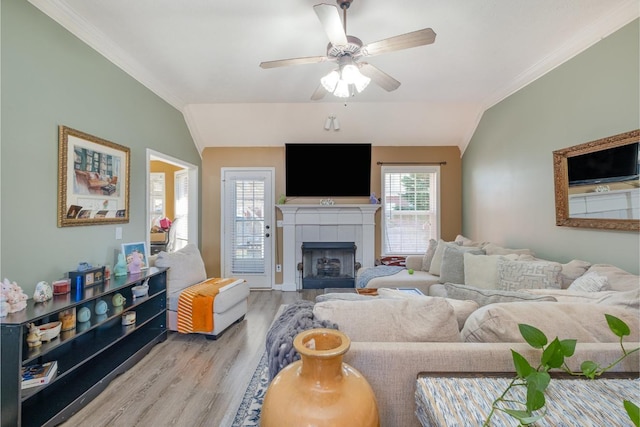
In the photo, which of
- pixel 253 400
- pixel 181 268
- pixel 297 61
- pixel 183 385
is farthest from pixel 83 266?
pixel 297 61

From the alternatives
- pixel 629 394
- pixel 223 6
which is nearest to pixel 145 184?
pixel 223 6

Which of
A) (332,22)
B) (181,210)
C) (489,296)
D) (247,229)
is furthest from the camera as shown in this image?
(181,210)

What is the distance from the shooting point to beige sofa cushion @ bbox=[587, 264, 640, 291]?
1791 mm

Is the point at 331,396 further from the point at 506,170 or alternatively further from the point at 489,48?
the point at 506,170

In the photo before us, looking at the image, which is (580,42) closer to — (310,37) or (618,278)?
(618,278)

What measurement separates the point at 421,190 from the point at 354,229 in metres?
1.33

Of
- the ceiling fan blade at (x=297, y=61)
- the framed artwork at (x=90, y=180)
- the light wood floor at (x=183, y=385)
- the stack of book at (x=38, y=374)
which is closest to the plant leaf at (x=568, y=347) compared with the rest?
the light wood floor at (x=183, y=385)

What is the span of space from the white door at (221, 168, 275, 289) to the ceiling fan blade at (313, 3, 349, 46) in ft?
10.2

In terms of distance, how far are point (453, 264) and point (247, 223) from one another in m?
3.19

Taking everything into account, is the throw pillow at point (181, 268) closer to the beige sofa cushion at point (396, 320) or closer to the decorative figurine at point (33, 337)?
the decorative figurine at point (33, 337)

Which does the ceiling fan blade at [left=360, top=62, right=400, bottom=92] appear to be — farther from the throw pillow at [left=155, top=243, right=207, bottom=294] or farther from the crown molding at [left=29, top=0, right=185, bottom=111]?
the throw pillow at [left=155, top=243, right=207, bottom=294]

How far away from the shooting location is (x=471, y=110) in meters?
4.11

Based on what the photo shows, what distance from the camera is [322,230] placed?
15.3 feet

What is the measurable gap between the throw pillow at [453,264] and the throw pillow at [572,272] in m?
0.85
